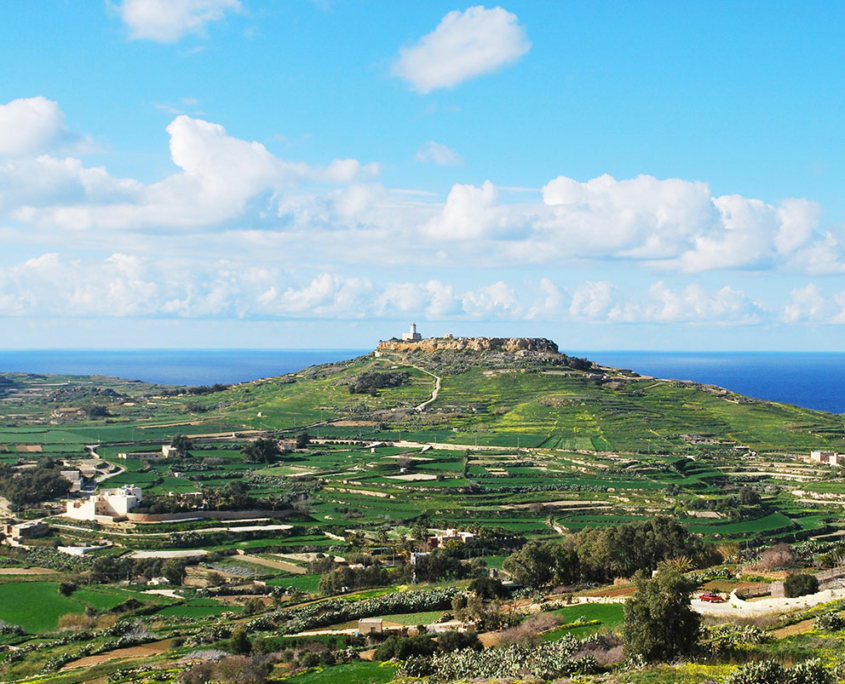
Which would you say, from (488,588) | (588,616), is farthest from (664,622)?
(488,588)

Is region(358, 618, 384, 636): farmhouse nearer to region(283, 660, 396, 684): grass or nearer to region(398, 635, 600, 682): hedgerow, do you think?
region(283, 660, 396, 684): grass

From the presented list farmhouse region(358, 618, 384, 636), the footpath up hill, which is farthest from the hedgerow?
the footpath up hill

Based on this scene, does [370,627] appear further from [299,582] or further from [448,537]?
[448,537]

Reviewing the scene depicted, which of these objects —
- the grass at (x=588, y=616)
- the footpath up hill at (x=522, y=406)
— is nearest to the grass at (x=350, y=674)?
the grass at (x=588, y=616)

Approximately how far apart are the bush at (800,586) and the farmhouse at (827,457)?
5280 centimetres

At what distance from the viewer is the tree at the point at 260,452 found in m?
80.9

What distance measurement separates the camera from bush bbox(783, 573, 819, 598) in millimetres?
28375

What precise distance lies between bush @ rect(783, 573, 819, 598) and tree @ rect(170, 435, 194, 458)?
66298mm

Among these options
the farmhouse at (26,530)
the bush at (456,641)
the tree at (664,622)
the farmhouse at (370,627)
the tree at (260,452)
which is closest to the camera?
the tree at (664,622)

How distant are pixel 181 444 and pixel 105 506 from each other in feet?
87.0

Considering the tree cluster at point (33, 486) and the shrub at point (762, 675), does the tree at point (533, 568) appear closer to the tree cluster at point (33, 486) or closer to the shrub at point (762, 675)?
the shrub at point (762, 675)

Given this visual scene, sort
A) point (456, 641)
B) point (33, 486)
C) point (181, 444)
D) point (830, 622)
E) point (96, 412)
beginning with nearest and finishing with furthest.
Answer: point (830, 622), point (456, 641), point (33, 486), point (181, 444), point (96, 412)

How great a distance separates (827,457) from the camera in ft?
251

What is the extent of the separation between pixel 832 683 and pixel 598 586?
70.4 feet
